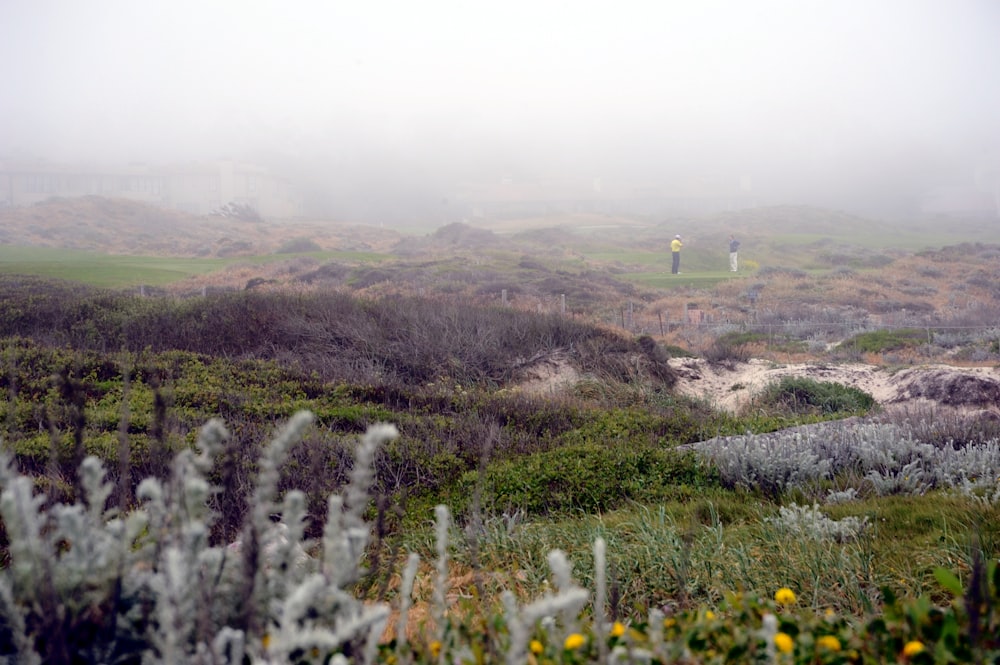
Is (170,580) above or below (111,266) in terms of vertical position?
above

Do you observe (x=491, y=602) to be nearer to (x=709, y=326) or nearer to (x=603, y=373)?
(x=603, y=373)

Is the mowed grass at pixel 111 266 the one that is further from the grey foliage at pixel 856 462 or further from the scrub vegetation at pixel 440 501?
the grey foliage at pixel 856 462

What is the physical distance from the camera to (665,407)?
10.2 meters

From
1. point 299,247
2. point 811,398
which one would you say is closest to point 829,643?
point 811,398

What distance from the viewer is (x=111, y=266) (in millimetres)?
32344

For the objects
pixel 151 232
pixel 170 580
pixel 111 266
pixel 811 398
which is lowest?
pixel 811 398

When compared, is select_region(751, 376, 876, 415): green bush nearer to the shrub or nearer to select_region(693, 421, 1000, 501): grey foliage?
select_region(693, 421, 1000, 501): grey foliage

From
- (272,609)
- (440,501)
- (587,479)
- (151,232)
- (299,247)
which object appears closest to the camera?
(272,609)

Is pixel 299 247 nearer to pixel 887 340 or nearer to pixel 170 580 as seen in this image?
pixel 887 340

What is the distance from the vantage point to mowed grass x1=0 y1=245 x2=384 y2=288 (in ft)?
86.4

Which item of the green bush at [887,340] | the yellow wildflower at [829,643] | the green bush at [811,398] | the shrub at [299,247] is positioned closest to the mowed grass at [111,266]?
the shrub at [299,247]

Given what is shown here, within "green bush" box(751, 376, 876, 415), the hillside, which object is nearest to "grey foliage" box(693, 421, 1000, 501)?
"green bush" box(751, 376, 876, 415)

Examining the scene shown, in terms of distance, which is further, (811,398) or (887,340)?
(887,340)

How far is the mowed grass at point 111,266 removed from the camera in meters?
26.3
